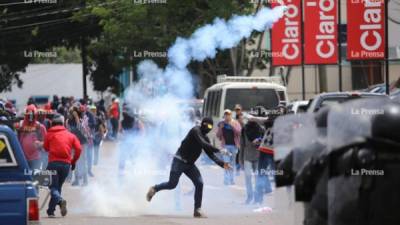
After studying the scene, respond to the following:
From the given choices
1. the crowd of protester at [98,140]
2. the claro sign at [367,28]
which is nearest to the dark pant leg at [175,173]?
the crowd of protester at [98,140]

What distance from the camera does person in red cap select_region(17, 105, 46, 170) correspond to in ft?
61.3

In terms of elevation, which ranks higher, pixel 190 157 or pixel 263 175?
pixel 190 157

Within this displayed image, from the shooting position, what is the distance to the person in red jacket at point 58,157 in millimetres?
15570

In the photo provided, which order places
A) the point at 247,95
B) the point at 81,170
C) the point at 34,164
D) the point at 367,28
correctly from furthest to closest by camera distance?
1. the point at 247,95
2. the point at 367,28
3. the point at 81,170
4. the point at 34,164

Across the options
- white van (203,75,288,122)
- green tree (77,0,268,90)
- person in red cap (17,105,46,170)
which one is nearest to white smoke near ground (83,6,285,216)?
person in red cap (17,105,46,170)

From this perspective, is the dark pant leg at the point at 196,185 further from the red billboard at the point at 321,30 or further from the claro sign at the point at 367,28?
the red billboard at the point at 321,30

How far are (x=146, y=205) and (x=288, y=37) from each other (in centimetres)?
1267

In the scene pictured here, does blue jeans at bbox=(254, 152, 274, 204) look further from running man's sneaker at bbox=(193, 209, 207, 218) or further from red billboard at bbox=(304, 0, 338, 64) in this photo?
red billboard at bbox=(304, 0, 338, 64)

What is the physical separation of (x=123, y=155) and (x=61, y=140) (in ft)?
22.8

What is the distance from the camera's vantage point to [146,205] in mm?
17578

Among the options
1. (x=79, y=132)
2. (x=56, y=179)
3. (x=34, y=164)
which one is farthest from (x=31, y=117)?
(x=56, y=179)

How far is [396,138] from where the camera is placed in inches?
255

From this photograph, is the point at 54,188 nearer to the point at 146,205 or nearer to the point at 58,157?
the point at 58,157

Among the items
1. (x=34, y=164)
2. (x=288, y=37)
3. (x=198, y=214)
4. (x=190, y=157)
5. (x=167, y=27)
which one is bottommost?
(x=198, y=214)
